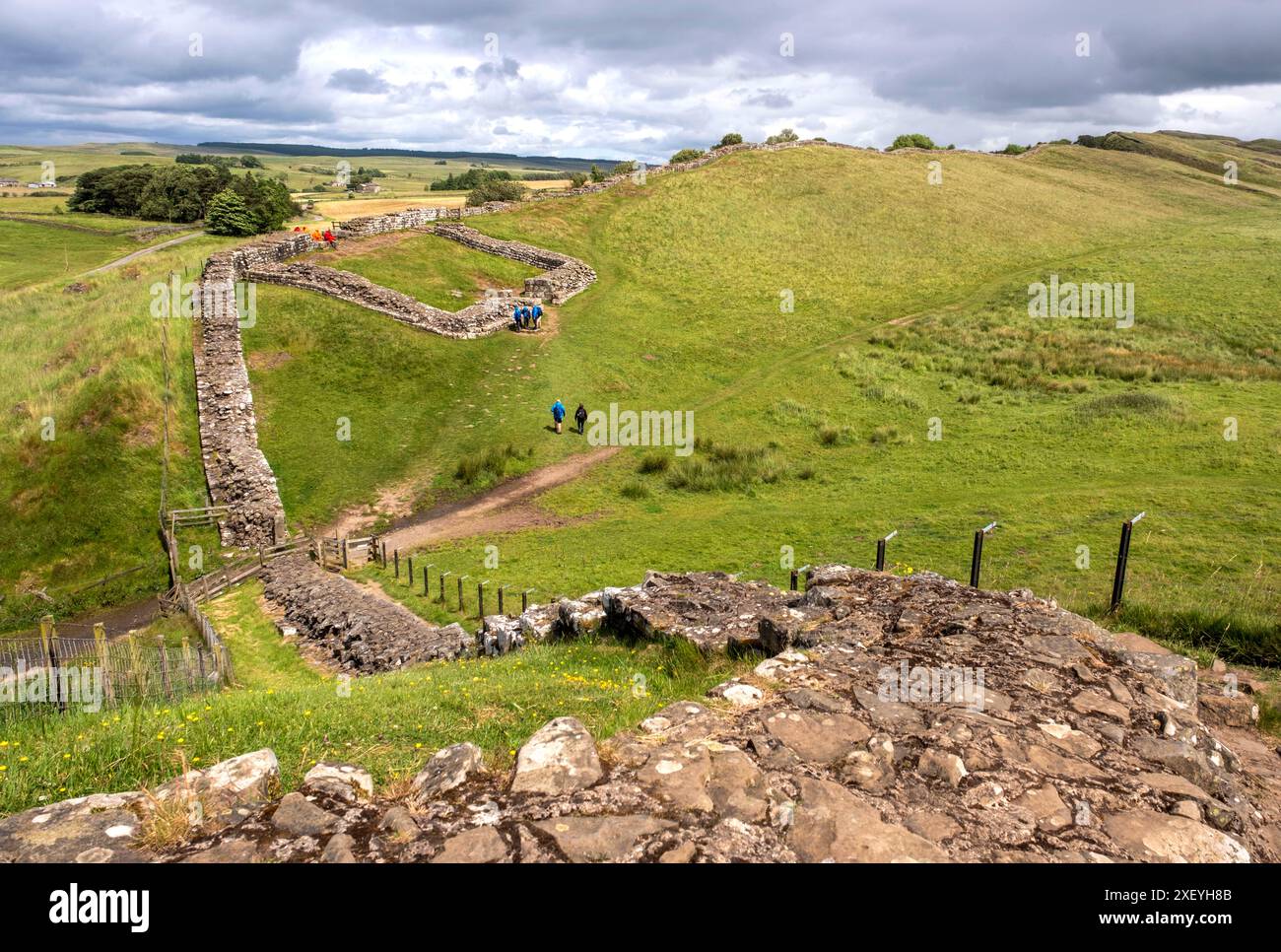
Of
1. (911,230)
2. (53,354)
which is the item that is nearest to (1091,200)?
(911,230)

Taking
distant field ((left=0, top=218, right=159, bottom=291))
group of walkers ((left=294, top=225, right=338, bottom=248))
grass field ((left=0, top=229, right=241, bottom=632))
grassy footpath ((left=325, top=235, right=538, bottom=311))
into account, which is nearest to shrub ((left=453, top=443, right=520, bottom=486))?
grass field ((left=0, top=229, right=241, bottom=632))

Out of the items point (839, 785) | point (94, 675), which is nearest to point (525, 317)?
point (94, 675)

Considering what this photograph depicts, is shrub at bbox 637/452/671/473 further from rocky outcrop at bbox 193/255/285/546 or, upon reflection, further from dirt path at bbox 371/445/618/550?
rocky outcrop at bbox 193/255/285/546

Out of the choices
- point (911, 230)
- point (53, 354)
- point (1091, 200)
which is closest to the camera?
point (53, 354)

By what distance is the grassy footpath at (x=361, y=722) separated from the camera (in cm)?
569

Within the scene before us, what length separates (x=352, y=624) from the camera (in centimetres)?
1831

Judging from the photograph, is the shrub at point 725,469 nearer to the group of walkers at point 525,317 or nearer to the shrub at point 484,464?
the shrub at point 484,464

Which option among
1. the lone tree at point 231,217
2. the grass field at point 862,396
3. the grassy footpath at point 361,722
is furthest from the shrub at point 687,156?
the grassy footpath at point 361,722

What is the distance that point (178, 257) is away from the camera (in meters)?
43.0

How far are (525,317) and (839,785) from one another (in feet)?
130

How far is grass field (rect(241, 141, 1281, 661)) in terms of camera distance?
69.6 feet

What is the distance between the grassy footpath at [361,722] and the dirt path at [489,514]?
14.5 metres
